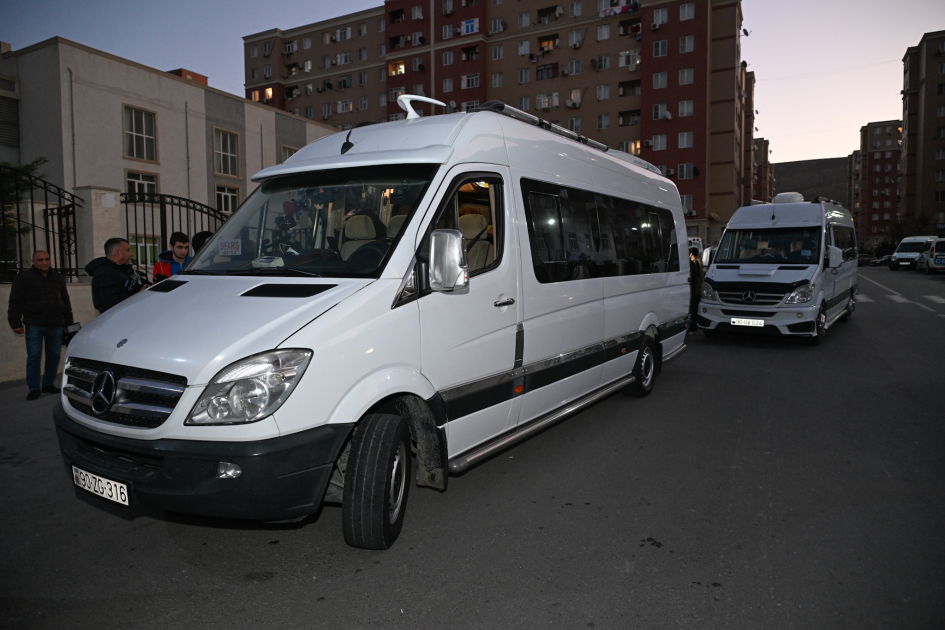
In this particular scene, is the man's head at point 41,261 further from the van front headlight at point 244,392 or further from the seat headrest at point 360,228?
the van front headlight at point 244,392

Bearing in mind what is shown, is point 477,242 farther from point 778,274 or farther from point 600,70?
point 600,70

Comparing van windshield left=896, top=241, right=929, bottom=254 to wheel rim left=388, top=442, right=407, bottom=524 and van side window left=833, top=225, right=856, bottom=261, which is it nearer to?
van side window left=833, top=225, right=856, bottom=261

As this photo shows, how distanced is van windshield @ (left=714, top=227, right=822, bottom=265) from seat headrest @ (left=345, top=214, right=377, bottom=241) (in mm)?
9790

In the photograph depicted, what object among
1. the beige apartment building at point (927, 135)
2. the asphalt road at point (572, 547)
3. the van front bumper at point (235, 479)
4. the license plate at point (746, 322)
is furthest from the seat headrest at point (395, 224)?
the beige apartment building at point (927, 135)

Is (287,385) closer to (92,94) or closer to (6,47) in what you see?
(92,94)

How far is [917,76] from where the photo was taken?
292 ft

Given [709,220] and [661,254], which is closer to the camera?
[661,254]

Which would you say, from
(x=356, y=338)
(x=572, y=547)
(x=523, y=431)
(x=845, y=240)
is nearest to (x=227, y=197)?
(x=845, y=240)

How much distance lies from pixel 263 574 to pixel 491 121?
3237mm

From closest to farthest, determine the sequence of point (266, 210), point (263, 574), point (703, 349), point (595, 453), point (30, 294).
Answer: point (263, 574), point (266, 210), point (595, 453), point (30, 294), point (703, 349)

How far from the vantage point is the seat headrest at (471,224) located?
4.20m

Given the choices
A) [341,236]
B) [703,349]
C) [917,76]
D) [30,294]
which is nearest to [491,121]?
[341,236]

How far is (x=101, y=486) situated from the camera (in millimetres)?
3295

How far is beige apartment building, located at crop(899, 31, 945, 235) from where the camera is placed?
81.8 metres
